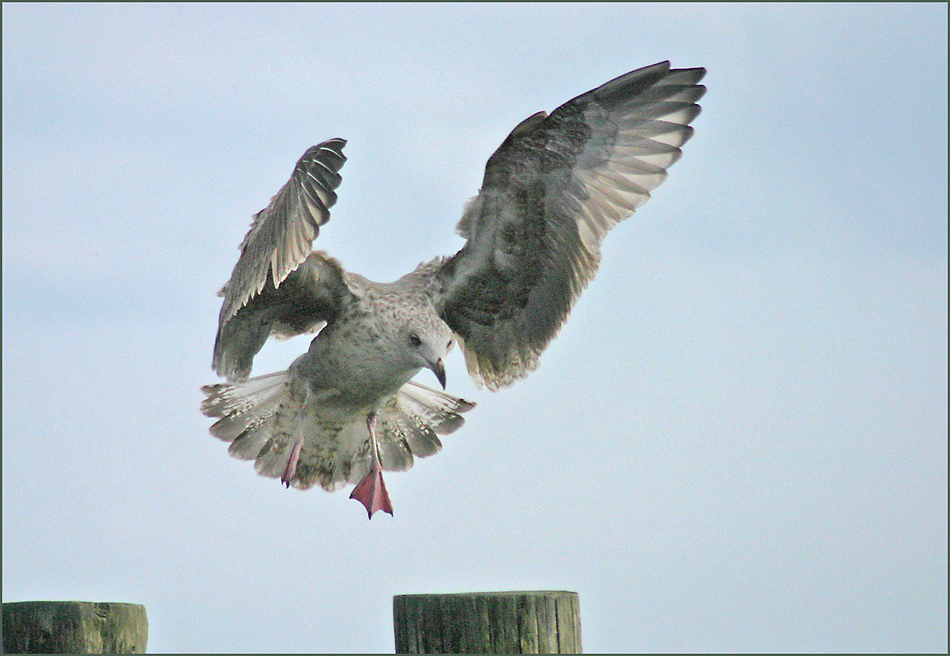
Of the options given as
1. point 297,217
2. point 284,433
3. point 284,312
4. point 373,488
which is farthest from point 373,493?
point 297,217

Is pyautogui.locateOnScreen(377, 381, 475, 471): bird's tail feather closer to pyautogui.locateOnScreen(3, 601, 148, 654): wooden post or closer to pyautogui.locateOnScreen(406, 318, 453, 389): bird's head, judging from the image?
pyautogui.locateOnScreen(406, 318, 453, 389): bird's head

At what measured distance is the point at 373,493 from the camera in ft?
19.5

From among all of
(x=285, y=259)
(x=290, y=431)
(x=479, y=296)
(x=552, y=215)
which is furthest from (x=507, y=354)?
(x=285, y=259)

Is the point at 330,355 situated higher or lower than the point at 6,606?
higher

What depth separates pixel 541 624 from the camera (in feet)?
10.1

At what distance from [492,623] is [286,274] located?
204 cm

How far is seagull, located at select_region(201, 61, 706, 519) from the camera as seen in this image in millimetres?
5273

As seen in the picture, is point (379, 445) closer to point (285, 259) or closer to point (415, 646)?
point (285, 259)

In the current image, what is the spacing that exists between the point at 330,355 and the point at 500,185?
1210 mm

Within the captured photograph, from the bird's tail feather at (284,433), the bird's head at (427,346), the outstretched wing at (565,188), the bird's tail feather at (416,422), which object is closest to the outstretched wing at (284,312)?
the bird's tail feather at (284,433)

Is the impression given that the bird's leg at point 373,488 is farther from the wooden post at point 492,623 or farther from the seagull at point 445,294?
the wooden post at point 492,623

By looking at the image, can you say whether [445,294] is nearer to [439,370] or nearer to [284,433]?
[439,370]

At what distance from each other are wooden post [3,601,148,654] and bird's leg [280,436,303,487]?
234 cm

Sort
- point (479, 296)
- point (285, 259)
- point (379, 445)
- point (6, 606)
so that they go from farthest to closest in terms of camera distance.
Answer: point (379, 445)
point (479, 296)
point (285, 259)
point (6, 606)
